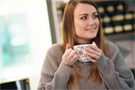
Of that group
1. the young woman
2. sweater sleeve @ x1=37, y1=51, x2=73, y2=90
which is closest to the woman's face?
the young woman

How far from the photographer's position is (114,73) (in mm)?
397

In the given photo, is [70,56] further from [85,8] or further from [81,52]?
[85,8]

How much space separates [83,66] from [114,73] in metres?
0.10

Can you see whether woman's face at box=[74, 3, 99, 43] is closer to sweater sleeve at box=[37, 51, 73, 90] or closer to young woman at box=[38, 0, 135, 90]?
young woman at box=[38, 0, 135, 90]

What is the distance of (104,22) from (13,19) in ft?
1.65

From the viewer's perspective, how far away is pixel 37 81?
43 cm

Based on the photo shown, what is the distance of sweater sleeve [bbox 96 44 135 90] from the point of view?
391 millimetres

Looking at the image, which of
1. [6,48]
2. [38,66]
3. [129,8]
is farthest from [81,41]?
[129,8]

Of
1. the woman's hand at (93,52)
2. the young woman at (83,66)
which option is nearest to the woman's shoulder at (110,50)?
the young woman at (83,66)

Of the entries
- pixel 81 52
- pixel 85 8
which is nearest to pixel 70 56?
pixel 81 52

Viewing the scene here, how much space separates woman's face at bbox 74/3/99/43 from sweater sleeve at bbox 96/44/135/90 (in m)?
0.07

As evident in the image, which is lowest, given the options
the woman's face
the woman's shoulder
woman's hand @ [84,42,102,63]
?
the woman's shoulder

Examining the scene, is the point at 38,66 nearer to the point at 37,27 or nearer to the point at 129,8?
the point at 37,27

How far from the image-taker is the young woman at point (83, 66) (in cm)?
38
